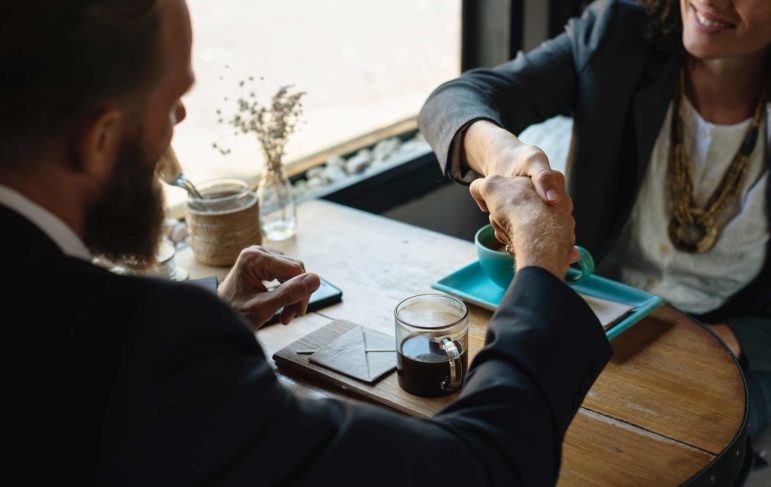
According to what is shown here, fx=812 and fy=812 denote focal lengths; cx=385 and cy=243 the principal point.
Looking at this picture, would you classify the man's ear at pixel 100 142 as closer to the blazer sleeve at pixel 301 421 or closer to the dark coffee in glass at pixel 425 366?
the blazer sleeve at pixel 301 421

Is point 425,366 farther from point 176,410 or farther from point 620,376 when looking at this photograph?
point 176,410

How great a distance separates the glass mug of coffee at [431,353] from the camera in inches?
42.5

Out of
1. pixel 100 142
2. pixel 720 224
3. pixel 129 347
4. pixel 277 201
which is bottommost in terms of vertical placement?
pixel 720 224

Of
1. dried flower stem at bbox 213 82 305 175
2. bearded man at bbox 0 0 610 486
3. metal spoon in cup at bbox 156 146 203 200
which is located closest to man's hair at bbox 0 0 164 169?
bearded man at bbox 0 0 610 486

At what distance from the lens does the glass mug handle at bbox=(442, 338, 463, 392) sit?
1.08 metres

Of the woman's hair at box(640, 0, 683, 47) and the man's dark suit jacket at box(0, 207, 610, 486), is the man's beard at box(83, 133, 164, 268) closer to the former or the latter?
the man's dark suit jacket at box(0, 207, 610, 486)

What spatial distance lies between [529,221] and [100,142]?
583 millimetres

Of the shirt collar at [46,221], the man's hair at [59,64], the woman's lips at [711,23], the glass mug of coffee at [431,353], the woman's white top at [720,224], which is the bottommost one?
the woman's white top at [720,224]

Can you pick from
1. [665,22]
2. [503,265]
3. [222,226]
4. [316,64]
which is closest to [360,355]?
[503,265]

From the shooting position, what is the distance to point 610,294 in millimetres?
1386

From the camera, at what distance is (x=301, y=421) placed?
2.34 ft

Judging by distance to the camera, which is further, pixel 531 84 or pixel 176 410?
pixel 531 84

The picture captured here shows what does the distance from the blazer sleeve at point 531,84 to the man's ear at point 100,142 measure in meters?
0.97

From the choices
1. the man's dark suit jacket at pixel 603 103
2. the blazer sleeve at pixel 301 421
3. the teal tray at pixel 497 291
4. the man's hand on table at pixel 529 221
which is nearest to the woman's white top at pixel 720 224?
the man's dark suit jacket at pixel 603 103
